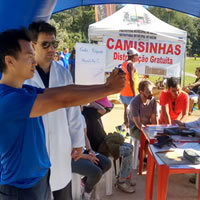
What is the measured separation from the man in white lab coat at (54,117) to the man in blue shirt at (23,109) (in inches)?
16.5

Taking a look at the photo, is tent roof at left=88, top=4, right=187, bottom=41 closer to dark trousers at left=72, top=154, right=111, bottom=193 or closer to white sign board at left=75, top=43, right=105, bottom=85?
white sign board at left=75, top=43, right=105, bottom=85

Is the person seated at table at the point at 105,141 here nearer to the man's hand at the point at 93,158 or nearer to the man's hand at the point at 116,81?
the man's hand at the point at 93,158

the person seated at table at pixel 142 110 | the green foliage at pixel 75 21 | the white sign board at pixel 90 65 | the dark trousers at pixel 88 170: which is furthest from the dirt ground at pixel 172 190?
the green foliage at pixel 75 21

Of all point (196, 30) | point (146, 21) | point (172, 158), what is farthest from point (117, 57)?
point (196, 30)

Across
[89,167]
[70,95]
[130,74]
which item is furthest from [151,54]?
[70,95]

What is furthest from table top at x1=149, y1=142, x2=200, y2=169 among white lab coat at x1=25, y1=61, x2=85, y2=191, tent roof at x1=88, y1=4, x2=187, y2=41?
tent roof at x1=88, y1=4, x2=187, y2=41

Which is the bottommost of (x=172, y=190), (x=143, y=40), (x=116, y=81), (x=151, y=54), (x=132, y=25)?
(x=172, y=190)

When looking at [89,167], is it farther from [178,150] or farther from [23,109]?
[23,109]

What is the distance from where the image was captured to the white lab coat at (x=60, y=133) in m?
1.64

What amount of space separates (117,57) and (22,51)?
6.13 metres

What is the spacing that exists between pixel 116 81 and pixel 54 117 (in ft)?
2.28

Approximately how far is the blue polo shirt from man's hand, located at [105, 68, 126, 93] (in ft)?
1.14

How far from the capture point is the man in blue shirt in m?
0.96

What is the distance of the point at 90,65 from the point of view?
111 inches
